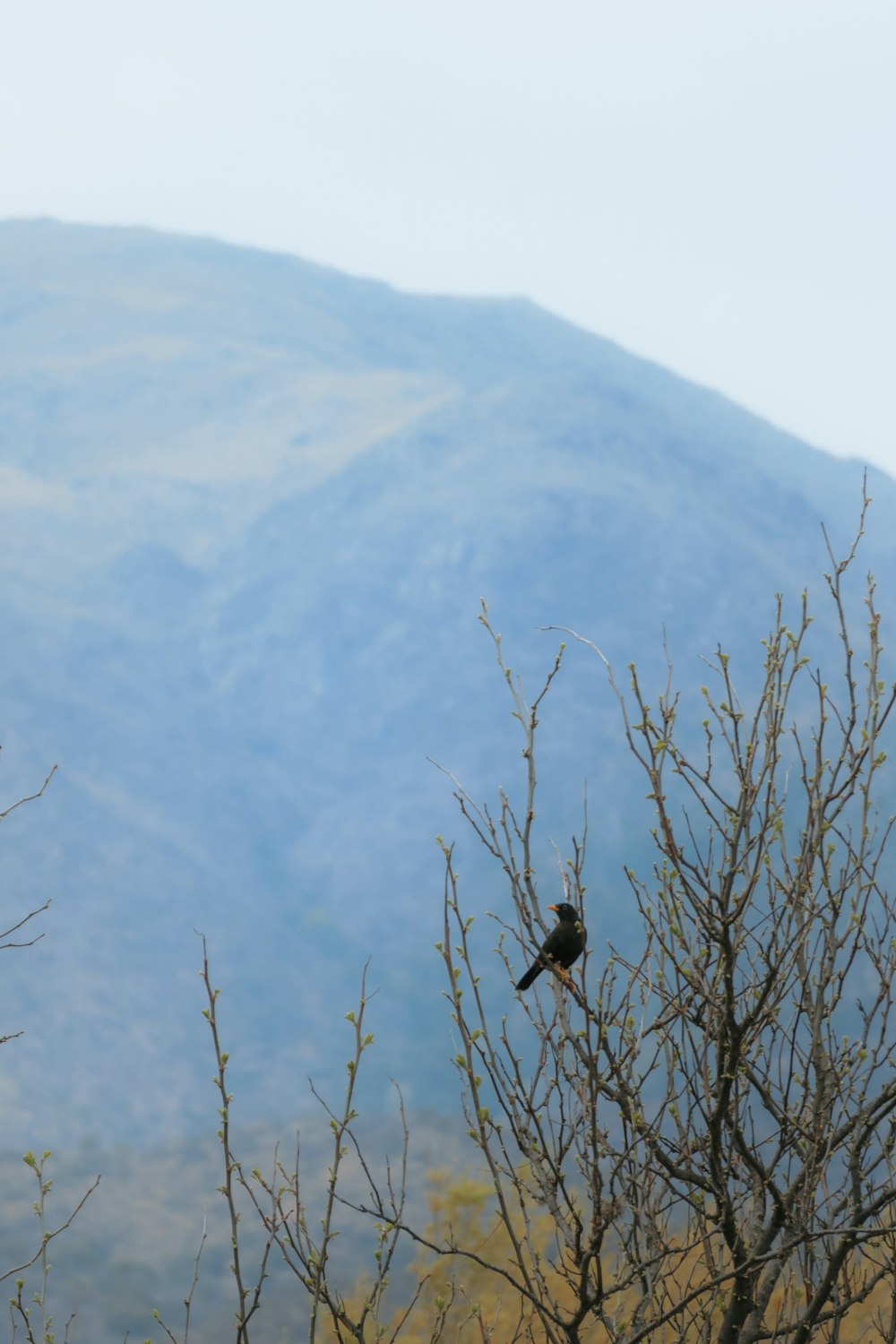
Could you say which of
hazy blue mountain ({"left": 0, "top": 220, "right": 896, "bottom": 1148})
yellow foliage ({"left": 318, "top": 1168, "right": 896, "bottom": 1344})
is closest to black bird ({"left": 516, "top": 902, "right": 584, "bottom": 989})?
yellow foliage ({"left": 318, "top": 1168, "right": 896, "bottom": 1344})

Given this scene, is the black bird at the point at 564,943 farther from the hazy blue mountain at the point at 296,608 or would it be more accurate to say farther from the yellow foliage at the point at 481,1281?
the hazy blue mountain at the point at 296,608

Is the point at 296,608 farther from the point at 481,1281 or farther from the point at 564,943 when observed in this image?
the point at 564,943

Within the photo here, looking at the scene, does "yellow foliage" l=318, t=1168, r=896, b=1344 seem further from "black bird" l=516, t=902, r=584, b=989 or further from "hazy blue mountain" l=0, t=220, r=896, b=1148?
"black bird" l=516, t=902, r=584, b=989

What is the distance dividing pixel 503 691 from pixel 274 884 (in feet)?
8.12

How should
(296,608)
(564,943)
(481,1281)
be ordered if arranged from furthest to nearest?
(296,608) → (481,1281) → (564,943)

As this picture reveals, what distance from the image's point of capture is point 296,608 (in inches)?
425

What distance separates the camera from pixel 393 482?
37.2ft

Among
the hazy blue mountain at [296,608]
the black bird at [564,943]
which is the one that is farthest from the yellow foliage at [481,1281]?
the black bird at [564,943]

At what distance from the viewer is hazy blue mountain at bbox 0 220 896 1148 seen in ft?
29.7

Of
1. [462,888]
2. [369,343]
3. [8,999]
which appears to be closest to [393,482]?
[369,343]

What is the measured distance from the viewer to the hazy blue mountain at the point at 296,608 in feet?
29.7

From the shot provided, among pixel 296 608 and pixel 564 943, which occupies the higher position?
pixel 296 608

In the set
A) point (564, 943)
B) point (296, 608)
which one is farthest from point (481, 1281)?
point (296, 608)

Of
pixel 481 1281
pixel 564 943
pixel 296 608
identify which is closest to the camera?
pixel 564 943
